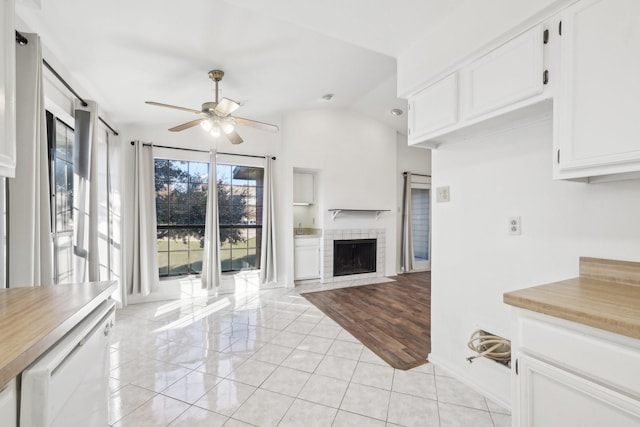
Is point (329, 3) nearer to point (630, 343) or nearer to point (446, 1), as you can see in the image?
point (446, 1)

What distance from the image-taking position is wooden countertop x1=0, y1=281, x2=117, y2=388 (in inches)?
28.0

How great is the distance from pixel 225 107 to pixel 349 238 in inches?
136

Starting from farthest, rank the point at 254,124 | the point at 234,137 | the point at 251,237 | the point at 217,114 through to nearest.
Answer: the point at 251,237 < the point at 234,137 < the point at 254,124 < the point at 217,114

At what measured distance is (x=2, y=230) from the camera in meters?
1.65

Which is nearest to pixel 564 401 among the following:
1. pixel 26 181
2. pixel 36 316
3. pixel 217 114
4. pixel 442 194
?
pixel 442 194

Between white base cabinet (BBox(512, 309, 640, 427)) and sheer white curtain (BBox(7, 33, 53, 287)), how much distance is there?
261 cm

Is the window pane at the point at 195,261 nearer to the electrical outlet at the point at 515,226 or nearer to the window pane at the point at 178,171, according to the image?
the window pane at the point at 178,171

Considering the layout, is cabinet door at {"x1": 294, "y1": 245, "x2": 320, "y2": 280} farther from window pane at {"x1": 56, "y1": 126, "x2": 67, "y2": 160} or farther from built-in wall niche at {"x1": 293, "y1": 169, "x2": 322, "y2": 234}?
window pane at {"x1": 56, "y1": 126, "x2": 67, "y2": 160}

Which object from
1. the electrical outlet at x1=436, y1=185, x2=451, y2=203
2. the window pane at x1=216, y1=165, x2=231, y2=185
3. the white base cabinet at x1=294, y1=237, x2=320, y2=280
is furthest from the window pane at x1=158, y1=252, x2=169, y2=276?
the electrical outlet at x1=436, y1=185, x2=451, y2=203

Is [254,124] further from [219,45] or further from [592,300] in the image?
[592,300]

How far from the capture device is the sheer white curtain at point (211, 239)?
4.25 metres

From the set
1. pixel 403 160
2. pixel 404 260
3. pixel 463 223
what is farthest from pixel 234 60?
pixel 404 260

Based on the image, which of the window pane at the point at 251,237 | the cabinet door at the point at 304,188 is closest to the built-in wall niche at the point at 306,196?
the cabinet door at the point at 304,188

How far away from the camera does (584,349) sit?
0.94m
